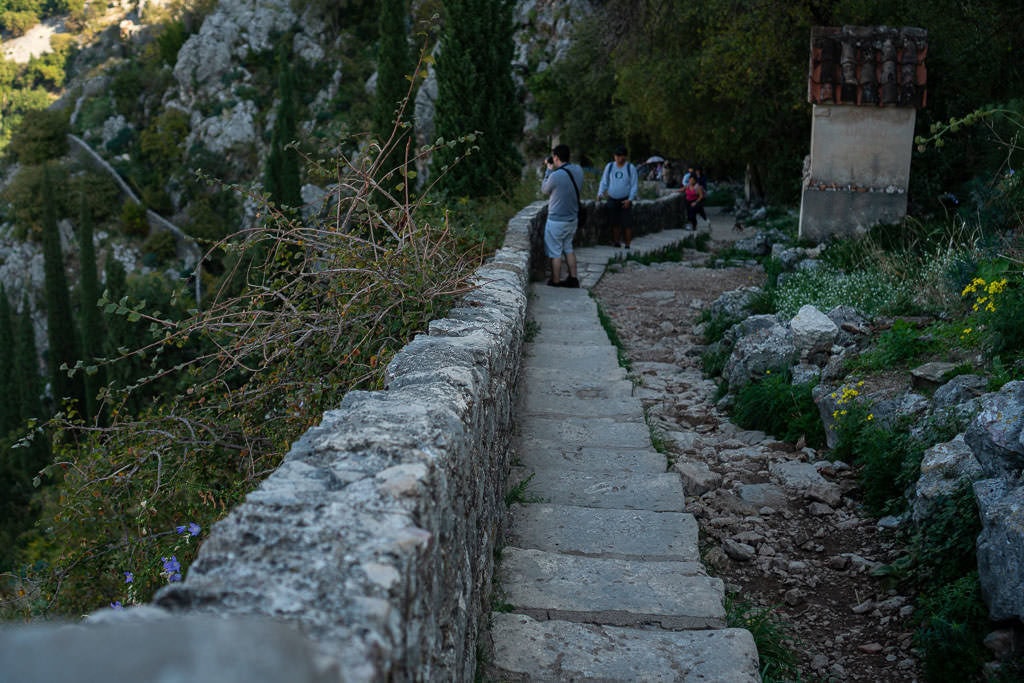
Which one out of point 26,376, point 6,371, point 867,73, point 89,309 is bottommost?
point 6,371

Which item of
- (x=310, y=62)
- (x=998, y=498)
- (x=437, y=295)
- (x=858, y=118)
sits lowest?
(x=998, y=498)

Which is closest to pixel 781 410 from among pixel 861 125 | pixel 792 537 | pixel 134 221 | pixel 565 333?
pixel 792 537

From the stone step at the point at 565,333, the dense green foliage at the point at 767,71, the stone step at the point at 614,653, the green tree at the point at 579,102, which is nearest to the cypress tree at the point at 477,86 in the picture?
the dense green foliage at the point at 767,71

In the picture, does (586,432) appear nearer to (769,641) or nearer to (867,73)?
(769,641)

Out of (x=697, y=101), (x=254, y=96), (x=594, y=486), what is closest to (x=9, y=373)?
(x=254, y=96)

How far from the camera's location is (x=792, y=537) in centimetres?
441

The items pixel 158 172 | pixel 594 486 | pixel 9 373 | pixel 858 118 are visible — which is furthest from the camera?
pixel 158 172

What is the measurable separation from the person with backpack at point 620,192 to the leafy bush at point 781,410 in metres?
6.31

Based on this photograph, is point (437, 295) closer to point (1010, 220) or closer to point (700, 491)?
point (700, 491)

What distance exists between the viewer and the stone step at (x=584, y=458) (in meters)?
4.69

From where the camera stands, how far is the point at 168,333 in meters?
4.89

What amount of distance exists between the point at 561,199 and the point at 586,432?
431cm

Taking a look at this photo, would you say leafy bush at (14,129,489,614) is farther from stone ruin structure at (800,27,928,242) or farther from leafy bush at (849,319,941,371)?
stone ruin structure at (800,27,928,242)

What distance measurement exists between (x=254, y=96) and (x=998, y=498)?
55071 millimetres
